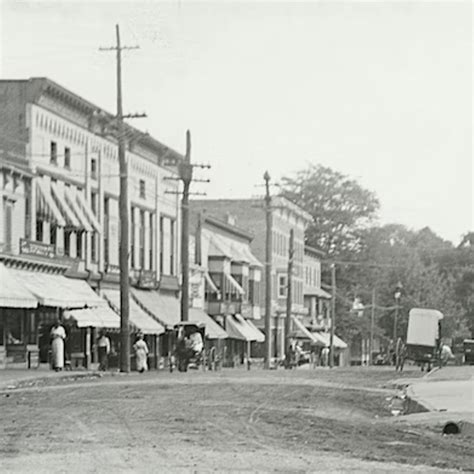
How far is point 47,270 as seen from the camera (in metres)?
49.5

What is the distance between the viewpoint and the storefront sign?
1829 inches

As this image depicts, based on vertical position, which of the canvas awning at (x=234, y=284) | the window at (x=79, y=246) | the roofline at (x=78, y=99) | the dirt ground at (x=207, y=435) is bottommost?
the dirt ground at (x=207, y=435)

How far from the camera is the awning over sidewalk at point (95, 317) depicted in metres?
49.1

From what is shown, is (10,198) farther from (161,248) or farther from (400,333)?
(400,333)

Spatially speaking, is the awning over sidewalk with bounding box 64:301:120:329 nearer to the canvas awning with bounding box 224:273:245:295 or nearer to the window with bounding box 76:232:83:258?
the window with bounding box 76:232:83:258

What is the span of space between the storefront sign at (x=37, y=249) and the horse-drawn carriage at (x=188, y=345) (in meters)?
5.64

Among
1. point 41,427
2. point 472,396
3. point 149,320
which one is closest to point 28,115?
point 149,320

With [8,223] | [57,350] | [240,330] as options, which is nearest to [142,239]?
[240,330]

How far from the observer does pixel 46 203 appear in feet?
161

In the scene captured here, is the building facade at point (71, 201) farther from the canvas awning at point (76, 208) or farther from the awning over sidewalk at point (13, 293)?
the awning over sidewalk at point (13, 293)

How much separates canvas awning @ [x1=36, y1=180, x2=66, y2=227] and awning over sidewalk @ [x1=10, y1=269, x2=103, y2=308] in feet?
7.08

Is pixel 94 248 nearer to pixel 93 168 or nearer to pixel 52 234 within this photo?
pixel 93 168

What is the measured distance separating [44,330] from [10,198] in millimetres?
5792

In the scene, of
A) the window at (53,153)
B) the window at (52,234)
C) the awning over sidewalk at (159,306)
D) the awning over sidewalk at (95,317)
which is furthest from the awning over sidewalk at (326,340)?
the window at (53,153)
